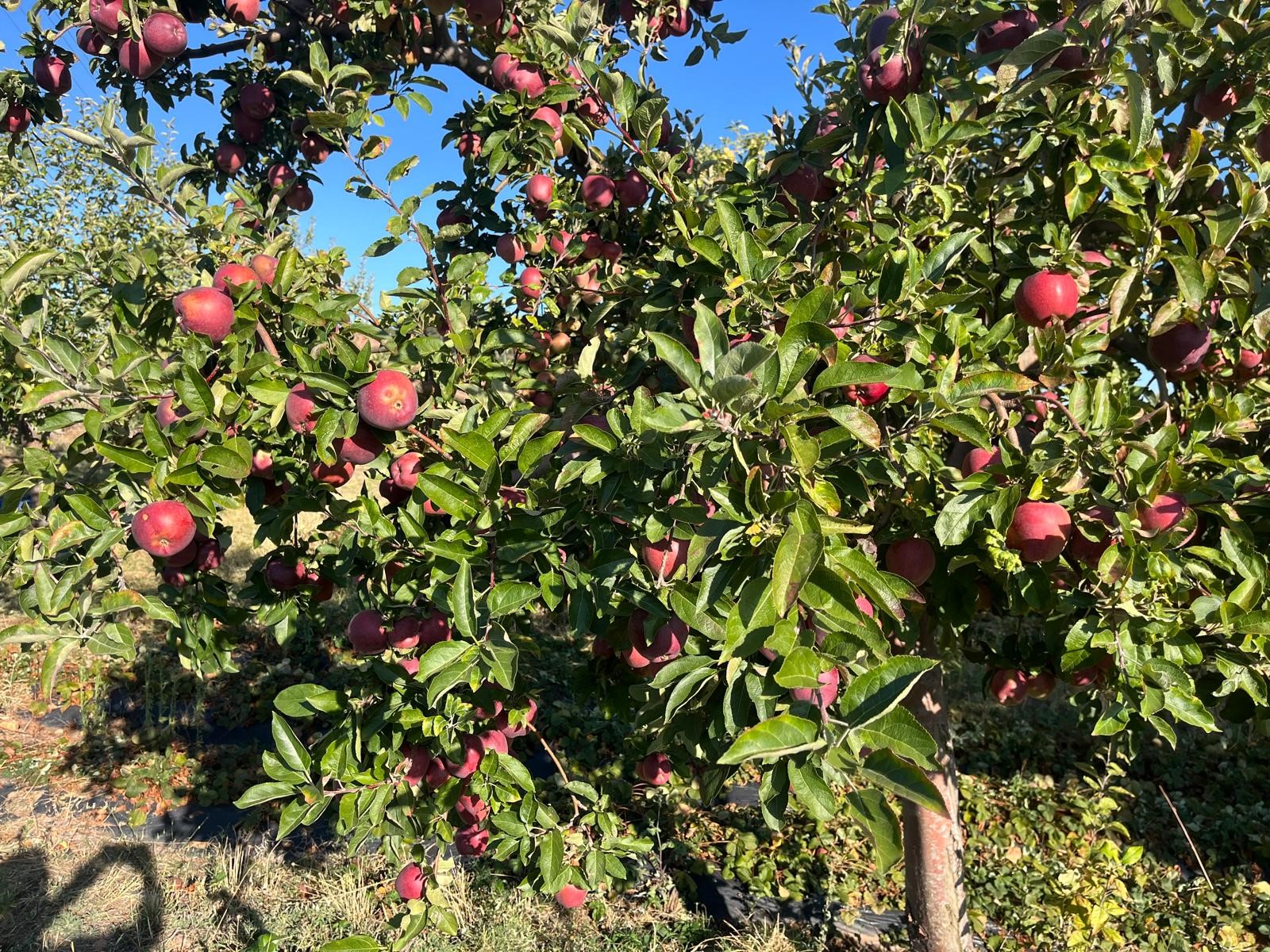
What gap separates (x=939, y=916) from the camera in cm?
276

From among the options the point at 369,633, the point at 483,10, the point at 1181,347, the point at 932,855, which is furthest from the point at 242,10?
the point at 932,855

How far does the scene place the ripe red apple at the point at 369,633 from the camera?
205 cm

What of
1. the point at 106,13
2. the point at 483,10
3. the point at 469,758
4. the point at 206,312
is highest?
the point at 106,13

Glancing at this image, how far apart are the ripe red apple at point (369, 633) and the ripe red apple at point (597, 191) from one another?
1438 millimetres

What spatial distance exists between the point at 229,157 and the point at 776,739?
10.9 ft

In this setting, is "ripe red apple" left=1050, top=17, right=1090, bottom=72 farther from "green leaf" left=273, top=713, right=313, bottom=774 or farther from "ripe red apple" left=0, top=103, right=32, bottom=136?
"ripe red apple" left=0, top=103, right=32, bottom=136

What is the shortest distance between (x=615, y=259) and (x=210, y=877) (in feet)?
11.2

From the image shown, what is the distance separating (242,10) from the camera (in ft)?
8.81

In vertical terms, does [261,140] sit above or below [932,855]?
above

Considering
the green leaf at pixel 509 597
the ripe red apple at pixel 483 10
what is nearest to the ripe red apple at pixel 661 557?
the green leaf at pixel 509 597

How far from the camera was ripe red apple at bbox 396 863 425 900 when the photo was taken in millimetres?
2469

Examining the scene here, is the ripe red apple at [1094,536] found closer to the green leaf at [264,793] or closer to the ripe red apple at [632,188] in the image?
the ripe red apple at [632,188]

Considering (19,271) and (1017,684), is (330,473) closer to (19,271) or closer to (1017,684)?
(19,271)

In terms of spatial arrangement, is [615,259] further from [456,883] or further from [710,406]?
[456,883]
